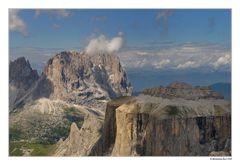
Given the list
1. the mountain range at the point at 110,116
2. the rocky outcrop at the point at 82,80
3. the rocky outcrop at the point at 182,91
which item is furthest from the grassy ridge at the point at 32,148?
the rocky outcrop at the point at 182,91

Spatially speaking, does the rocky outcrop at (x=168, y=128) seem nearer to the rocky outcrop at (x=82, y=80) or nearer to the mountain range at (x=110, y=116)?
the mountain range at (x=110, y=116)

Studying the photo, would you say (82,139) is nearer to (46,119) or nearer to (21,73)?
(46,119)

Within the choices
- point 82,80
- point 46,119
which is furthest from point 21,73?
Answer: point 82,80

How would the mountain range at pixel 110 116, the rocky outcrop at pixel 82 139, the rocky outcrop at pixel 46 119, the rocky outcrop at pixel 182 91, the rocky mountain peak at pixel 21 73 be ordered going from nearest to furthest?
the mountain range at pixel 110 116 → the rocky mountain peak at pixel 21 73 → the rocky outcrop at pixel 82 139 → the rocky outcrop at pixel 182 91 → the rocky outcrop at pixel 46 119

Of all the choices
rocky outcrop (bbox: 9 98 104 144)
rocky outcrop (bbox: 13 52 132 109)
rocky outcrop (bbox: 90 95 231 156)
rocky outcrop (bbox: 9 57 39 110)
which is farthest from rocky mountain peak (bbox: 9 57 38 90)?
rocky outcrop (bbox: 90 95 231 156)

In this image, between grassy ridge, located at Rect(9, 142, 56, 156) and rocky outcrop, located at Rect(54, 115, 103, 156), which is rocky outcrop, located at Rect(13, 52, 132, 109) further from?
grassy ridge, located at Rect(9, 142, 56, 156)
